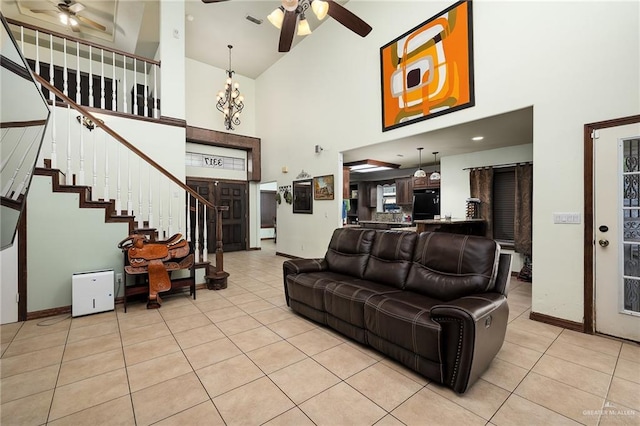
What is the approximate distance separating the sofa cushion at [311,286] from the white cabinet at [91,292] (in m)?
2.21

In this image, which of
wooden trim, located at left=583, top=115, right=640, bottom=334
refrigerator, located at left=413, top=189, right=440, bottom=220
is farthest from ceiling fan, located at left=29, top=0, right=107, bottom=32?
refrigerator, located at left=413, top=189, right=440, bottom=220

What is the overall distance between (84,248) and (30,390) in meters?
2.03

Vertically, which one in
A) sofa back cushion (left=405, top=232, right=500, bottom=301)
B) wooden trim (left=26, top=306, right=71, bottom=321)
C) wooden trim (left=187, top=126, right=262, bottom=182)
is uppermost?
wooden trim (left=187, top=126, right=262, bottom=182)

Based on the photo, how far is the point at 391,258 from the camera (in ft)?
9.80

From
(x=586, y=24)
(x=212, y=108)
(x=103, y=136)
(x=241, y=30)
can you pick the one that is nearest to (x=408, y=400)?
(x=586, y=24)

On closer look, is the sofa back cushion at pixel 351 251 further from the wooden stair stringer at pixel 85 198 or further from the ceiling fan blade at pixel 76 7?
the ceiling fan blade at pixel 76 7

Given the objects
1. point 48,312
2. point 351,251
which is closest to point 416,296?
point 351,251

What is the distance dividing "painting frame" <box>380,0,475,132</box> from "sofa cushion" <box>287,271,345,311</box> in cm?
284

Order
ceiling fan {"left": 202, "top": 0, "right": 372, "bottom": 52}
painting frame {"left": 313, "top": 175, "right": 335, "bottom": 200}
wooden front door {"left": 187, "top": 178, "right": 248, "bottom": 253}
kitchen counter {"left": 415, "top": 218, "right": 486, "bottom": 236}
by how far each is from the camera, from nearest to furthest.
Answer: ceiling fan {"left": 202, "top": 0, "right": 372, "bottom": 52}, kitchen counter {"left": 415, "top": 218, "right": 486, "bottom": 236}, painting frame {"left": 313, "top": 175, "right": 335, "bottom": 200}, wooden front door {"left": 187, "top": 178, "right": 248, "bottom": 253}

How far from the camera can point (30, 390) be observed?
193 cm

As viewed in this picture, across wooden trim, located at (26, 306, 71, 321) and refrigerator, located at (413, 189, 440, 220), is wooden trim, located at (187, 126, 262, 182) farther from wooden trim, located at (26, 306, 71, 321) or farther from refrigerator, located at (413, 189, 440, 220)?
wooden trim, located at (26, 306, 71, 321)

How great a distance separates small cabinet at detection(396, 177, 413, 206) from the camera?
8148 mm

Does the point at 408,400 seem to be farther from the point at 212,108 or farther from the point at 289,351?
the point at 212,108

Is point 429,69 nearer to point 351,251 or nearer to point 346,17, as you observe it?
point 346,17
